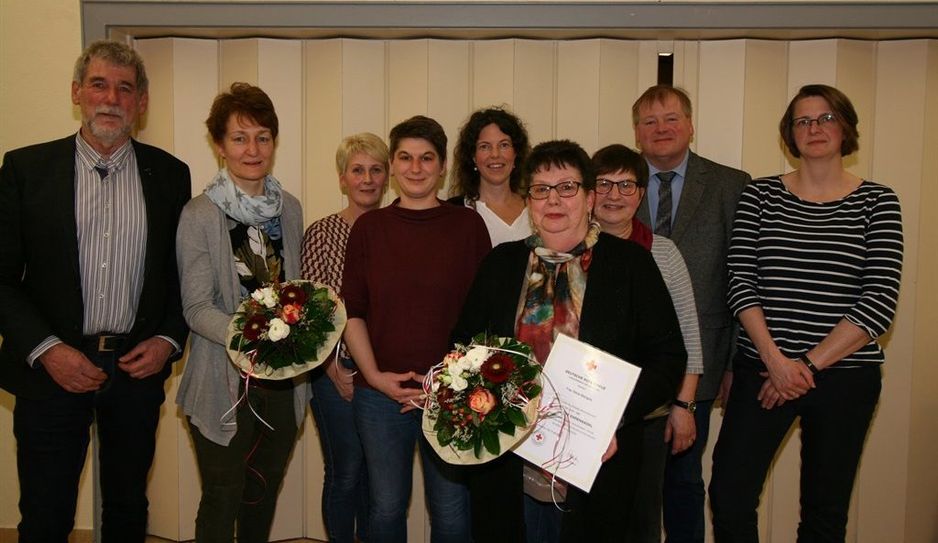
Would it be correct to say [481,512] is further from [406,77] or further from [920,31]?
[920,31]

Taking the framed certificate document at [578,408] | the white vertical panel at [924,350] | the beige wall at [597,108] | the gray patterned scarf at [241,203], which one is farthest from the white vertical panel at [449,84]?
the white vertical panel at [924,350]

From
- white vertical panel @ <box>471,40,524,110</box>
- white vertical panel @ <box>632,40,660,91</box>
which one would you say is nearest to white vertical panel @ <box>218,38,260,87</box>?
white vertical panel @ <box>471,40,524,110</box>

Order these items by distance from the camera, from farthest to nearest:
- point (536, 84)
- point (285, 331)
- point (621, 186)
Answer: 1. point (536, 84)
2. point (621, 186)
3. point (285, 331)

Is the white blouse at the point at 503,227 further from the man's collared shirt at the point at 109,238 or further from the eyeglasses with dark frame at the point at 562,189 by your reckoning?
A: the man's collared shirt at the point at 109,238

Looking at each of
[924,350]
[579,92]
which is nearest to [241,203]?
[579,92]

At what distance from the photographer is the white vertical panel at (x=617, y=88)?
3.83 m

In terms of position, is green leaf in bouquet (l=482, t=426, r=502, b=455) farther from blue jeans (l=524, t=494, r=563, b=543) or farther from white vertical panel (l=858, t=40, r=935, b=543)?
white vertical panel (l=858, t=40, r=935, b=543)

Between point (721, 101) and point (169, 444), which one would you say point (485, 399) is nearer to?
point (721, 101)

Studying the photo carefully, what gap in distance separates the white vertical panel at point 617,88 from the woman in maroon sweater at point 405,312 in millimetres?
1320

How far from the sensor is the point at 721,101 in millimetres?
3818

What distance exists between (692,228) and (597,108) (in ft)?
3.34

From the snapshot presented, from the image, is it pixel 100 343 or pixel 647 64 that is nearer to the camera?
pixel 100 343

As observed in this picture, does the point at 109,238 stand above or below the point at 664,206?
below

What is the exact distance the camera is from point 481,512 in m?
2.43
